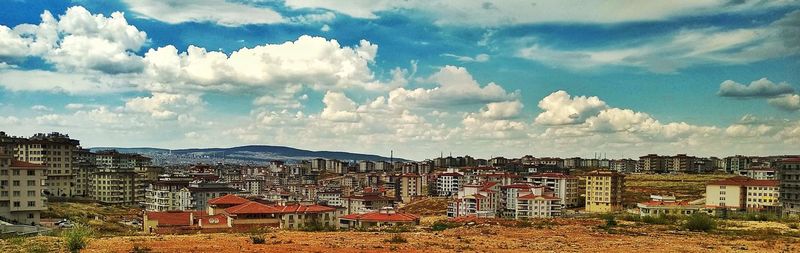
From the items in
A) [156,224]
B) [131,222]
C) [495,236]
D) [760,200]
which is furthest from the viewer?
[760,200]

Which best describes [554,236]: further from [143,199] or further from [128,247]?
[143,199]

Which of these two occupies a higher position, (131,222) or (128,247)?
(128,247)

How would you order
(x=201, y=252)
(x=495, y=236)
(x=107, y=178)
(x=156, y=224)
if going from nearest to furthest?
(x=201, y=252) < (x=495, y=236) < (x=156, y=224) < (x=107, y=178)

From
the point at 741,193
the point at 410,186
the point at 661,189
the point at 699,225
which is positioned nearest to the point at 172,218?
the point at 699,225

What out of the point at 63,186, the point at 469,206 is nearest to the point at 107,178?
the point at 63,186

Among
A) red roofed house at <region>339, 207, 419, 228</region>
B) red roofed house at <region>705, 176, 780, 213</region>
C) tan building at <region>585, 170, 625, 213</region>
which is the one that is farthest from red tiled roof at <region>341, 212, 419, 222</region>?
tan building at <region>585, 170, 625, 213</region>

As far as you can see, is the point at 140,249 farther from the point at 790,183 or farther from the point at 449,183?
the point at 449,183

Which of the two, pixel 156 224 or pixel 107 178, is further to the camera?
pixel 107 178
